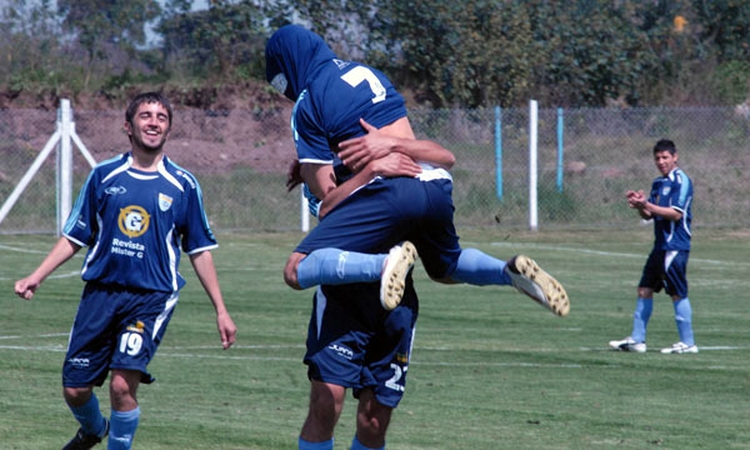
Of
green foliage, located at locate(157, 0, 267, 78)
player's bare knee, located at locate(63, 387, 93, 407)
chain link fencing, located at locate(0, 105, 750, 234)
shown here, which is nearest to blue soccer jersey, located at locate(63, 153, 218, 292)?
player's bare knee, located at locate(63, 387, 93, 407)

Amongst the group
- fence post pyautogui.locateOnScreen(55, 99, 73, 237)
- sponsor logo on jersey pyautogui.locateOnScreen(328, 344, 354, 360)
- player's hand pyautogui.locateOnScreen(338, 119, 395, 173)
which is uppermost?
player's hand pyautogui.locateOnScreen(338, 119, 395, 173)

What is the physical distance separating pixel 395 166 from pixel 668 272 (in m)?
7.22

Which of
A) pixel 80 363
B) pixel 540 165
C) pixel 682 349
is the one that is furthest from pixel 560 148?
pixel 80 363

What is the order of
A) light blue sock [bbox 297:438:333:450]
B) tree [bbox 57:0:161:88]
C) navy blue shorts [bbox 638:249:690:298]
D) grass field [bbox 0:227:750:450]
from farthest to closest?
1. tree [bbox 57:0:161:88]
2. navy blue shorts [bbox 638:249:690:298]
3. grass field [bbox 0:227:750:450]
4. light blue sock [bbox 297:438:333:450]

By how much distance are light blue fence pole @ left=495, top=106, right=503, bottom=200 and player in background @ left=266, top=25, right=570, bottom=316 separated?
20.5 metres

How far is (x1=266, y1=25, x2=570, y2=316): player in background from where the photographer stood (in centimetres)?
568

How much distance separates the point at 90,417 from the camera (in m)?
6.75

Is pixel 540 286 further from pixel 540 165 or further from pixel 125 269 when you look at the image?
pixel 540 165

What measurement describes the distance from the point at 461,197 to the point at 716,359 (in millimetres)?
15830

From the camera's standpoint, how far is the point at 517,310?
48.8ft

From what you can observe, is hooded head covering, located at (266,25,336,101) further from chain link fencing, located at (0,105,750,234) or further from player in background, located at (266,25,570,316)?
chain link fencing, located at (0,105,750,234)

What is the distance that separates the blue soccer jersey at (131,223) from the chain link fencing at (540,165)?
1889 cm

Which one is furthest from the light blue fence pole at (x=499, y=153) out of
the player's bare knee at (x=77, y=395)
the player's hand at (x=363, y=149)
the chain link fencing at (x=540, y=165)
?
the player's hand at (x=363, y=149)

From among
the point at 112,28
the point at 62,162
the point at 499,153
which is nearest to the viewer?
the point at 62,162
